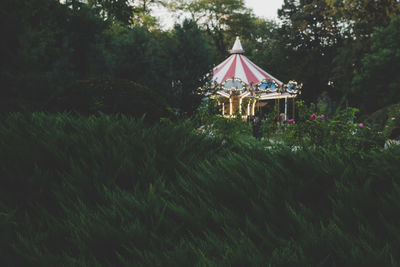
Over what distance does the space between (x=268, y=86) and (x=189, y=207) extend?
57.3ft

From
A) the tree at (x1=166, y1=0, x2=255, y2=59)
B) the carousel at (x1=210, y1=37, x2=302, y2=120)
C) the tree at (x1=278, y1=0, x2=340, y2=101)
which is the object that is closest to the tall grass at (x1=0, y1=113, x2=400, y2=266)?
the carousel at (x1=210, y1=37, x2=302, y2=120)

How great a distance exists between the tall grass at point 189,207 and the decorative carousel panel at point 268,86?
613 inches

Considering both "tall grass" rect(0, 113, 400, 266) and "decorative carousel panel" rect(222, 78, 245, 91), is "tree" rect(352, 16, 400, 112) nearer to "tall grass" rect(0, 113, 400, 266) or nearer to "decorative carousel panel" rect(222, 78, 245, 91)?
→ "decorative carousel panel" rect(222, 78, 245, 91)

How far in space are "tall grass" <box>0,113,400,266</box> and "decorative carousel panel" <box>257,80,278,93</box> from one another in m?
15.6

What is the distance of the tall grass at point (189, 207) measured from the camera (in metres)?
1.63

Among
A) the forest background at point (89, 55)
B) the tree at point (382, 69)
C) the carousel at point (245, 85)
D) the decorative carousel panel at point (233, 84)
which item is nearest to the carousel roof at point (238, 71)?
the carousel at point (245, 85)

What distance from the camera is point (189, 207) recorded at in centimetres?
220

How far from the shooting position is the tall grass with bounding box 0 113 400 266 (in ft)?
5.36

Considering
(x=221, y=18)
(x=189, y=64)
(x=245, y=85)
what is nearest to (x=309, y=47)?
(x=221, y=18)

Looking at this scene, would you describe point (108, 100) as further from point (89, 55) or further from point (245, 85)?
point (245, 85)

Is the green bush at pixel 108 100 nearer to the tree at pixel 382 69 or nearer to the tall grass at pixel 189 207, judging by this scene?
the tall grass at pixel 189 207

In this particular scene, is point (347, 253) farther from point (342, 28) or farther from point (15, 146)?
point (342, 28)

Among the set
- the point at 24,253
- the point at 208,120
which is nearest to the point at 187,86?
the point at 208,120

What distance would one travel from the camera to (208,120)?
6.05 m
